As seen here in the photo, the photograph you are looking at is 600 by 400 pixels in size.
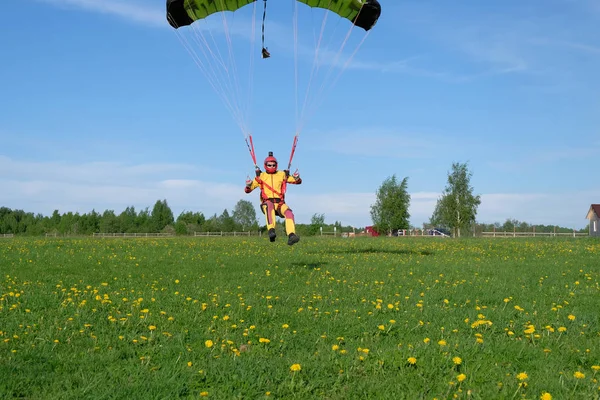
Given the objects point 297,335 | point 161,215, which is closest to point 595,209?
point 297,335

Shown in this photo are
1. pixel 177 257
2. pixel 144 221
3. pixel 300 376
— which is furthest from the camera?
pixel 144 221

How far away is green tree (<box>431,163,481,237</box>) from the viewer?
8488cm

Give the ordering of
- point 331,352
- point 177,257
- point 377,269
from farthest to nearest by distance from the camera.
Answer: point 177,257, point 377,269, point 331,352

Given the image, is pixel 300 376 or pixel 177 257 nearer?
pixel 300 376

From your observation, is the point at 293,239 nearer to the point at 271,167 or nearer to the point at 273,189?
the point at 273,189

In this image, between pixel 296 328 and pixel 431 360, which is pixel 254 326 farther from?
pixel 431 360

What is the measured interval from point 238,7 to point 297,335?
9983mm

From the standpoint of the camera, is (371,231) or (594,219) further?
(371,231)

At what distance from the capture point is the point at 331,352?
291 inches

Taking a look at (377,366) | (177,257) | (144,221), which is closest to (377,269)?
(177,257)

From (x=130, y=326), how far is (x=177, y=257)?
492 inches

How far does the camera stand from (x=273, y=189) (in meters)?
15.2

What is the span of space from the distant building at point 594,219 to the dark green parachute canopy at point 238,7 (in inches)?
2634

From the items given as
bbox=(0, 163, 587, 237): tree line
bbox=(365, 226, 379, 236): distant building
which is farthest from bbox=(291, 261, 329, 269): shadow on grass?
bbox=(365, 226, 379, 236): distant building
